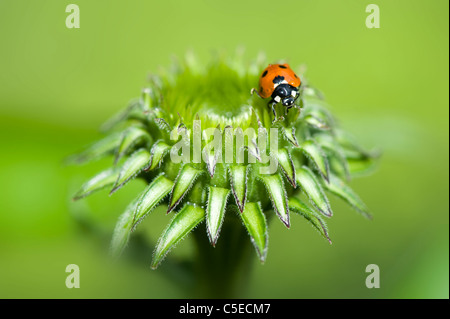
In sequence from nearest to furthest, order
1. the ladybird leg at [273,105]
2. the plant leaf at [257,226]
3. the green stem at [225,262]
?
1. the plant leaf at [257,226]
2. the ladybird leg at [273,105]
3. the green stem at [225,262]

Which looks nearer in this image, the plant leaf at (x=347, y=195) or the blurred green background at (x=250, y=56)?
the plant leaf at (x=347, y=195)

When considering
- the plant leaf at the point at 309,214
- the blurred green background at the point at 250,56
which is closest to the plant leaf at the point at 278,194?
the plant leaf at the point at 309,214

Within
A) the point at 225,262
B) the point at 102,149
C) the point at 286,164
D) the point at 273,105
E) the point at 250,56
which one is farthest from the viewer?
the point at 250,56

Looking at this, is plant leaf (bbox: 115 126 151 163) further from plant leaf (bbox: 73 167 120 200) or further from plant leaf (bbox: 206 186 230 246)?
plant leaf (bbox: 206 186 230 246)

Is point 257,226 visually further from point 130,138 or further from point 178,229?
point 130,138

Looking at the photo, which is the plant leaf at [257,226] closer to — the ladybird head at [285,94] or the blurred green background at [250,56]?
the ladybird head at [285,94]

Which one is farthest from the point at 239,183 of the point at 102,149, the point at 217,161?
the point at 102,149
